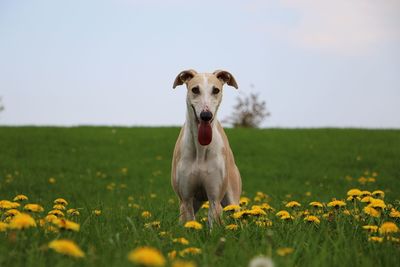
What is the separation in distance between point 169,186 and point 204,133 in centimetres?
950

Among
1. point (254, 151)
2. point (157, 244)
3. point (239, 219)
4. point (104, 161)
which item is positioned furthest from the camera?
point (254, 151)

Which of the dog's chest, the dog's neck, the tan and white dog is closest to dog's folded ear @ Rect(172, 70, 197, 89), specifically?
the tan and white dog

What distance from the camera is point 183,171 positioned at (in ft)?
17.2

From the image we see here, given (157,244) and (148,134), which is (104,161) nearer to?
(148,134)

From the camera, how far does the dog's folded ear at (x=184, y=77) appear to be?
5.46 metres

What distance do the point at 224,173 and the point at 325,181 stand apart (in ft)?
35.8

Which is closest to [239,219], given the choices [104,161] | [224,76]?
[224,76]

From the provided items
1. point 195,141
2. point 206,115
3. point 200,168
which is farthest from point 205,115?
point 200,168

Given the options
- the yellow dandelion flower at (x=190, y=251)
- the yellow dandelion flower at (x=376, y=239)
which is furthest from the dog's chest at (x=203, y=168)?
the yellow dandelion flower at (x=190, y=251)

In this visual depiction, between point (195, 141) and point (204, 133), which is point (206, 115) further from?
point (195, 141)

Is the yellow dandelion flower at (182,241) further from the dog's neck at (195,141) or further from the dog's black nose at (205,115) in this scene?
the dog's neck at (195,141)

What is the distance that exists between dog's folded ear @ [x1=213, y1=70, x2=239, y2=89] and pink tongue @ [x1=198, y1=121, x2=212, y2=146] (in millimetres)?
871

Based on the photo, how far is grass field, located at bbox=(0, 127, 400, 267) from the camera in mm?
3273

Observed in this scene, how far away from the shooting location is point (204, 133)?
195 inches
